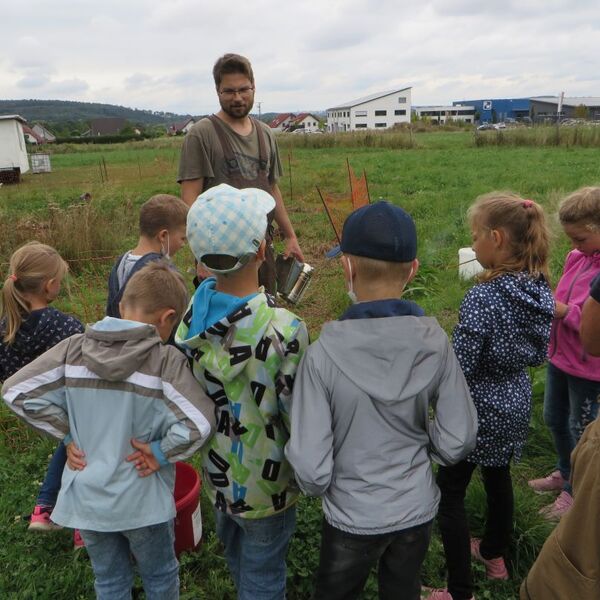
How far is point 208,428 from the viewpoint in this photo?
165 cm

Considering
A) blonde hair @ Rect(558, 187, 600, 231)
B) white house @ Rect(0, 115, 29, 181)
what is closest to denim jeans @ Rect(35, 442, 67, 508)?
blonde hair @ Rect(558, 187, 600, 231)

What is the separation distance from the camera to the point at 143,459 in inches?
67.8

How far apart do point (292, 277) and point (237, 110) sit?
39.4 inches

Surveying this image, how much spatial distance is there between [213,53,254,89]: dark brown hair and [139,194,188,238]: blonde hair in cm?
90

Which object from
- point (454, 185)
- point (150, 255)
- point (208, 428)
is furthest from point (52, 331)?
point (454, 185)

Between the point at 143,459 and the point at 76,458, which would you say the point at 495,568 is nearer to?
the point at 143,459

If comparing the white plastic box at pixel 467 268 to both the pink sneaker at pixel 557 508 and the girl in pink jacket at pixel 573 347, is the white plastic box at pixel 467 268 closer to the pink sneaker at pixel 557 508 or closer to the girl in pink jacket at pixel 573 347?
the girl in pink jacket at pixel 573 347

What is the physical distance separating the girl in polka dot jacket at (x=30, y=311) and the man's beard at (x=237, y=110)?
50.8 inches

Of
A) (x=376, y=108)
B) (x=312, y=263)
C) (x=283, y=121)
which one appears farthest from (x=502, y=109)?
(x=312, y=263)

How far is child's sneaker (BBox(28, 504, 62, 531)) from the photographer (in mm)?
2510

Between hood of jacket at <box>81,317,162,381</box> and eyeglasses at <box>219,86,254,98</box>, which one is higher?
eyeglasses at <box>219,86,254,98</box>

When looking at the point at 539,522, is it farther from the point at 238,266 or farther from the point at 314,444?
the point at 238,266

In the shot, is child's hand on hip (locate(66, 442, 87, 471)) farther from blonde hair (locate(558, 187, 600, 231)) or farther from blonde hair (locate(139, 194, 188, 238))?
blonde hair (locate(558, 187, 600, 231))

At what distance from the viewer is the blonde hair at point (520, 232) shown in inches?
77.7
